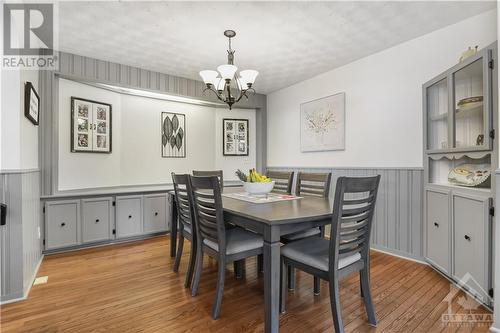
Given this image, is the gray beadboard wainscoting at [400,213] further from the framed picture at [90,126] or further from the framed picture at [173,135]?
the framed picture at [90,126]

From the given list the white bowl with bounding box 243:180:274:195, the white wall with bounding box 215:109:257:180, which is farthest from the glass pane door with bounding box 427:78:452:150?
the white wall with bounding box 215:109:257:180

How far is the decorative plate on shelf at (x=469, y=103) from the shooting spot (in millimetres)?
2046

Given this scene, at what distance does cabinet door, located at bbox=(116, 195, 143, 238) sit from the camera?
3525 mm

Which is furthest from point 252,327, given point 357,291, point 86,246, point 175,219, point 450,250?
point 86,246

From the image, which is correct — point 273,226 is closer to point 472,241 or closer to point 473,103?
point 472,241

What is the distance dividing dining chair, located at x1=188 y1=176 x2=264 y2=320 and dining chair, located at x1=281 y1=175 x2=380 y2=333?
0.29 m

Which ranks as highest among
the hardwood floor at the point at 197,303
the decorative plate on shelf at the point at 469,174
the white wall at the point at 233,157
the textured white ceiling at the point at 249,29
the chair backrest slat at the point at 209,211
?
the textured white ceiling at the point at 249,29

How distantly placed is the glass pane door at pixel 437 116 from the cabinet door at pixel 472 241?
580 millimetres

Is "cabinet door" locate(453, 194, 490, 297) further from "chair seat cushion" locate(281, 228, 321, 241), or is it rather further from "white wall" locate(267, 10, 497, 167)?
"chair seat cushion" locate(281, 228, 321, 241)

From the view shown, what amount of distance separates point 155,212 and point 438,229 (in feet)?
11.5

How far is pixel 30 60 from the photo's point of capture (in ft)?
8.23

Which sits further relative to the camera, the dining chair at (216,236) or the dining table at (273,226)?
the dining chair at (216,236)

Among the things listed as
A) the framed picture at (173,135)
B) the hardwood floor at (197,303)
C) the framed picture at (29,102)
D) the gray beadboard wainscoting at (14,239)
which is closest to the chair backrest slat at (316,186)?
the hardwood floor at (197,303)

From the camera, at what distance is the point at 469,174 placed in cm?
221
